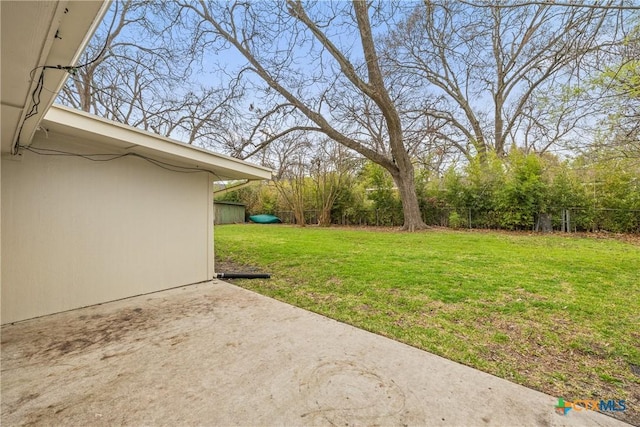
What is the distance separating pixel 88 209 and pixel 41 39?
289cm

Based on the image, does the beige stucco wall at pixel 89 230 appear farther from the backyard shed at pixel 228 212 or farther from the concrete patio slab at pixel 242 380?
the backyard shed at pixel 228 212

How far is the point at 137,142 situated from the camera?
3.27 m

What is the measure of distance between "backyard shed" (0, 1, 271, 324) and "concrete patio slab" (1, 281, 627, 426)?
1.78 feet

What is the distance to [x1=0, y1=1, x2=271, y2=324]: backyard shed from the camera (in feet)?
9.46

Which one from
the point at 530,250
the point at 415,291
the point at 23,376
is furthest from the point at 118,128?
the point at 530,250

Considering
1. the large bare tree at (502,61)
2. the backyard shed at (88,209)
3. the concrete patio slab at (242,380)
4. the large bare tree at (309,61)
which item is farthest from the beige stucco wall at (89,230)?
the large bare tree at (502,61)

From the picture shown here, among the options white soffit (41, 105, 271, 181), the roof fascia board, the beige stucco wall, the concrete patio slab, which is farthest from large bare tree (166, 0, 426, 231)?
the concrete patio slab

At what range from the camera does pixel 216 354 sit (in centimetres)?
219

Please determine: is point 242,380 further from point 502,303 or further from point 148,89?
point 148,89

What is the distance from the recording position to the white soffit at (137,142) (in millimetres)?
2756

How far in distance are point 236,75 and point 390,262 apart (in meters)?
7.14

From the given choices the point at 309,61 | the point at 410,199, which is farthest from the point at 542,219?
the point at 309,61

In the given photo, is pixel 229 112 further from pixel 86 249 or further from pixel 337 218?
pixel 337 218

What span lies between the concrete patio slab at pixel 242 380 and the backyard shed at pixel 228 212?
1498 cm
